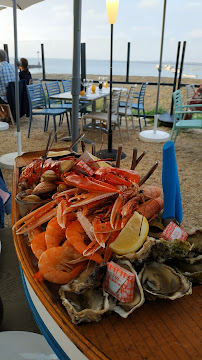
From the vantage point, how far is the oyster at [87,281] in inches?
32.7

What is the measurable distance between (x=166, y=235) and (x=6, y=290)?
3.75ft

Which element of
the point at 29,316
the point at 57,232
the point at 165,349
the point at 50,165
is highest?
the point at 50,165

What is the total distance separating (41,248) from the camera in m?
1.07

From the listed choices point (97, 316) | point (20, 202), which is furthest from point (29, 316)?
point (97, 316)

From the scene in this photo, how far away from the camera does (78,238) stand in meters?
1.00

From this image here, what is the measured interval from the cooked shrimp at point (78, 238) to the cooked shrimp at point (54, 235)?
6 centimetres

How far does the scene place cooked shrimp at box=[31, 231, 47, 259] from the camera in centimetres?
106

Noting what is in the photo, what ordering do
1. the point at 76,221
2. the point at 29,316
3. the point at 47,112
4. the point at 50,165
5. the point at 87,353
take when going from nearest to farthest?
1. the point at 87,353
2. the point at 76,221
3. the point at 50,165
4. the point at 29,316
5. the point at 47,112

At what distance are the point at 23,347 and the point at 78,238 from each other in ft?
1.97

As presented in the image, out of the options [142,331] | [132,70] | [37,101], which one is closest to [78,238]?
[142,331]

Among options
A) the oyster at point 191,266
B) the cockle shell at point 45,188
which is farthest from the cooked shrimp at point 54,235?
the oyster at point 191,266

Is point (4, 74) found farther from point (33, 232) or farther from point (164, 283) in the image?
point (164, 283)

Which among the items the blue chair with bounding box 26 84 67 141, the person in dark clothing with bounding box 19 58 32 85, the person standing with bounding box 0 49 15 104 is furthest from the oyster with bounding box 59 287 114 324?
the person in dark clothing with bounding box 19 58 32 85

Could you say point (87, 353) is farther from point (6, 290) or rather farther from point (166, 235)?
point (6, 290)
